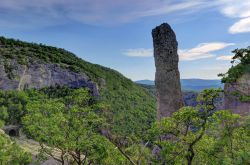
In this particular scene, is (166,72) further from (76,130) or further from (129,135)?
(76,130)

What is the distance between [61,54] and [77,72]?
4025cm

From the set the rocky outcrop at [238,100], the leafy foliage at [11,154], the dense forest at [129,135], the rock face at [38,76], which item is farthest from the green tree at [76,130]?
the rock face at [38,76]

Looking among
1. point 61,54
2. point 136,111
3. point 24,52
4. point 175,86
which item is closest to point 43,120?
point 175,86

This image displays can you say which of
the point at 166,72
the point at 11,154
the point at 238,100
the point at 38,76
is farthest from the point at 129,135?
the point at 38,76

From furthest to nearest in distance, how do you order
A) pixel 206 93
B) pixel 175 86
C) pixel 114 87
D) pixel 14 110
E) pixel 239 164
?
pixel 114 87 < pixel 14 110 < pixel 175 86 < pixel 206 93 < pixel 239 164

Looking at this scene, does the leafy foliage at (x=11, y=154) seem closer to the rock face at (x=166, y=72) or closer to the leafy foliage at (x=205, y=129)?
the rock face at (x=166, y=72)

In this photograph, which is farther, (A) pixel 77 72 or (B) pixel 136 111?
(A) pixel 77 72

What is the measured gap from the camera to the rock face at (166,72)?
917 inches

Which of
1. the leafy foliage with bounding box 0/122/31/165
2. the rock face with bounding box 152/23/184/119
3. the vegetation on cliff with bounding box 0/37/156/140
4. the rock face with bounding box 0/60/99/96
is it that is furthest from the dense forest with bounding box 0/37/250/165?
the rock face with bounding box 0/60/99/96

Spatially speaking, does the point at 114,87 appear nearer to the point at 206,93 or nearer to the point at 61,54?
the point at 61,54

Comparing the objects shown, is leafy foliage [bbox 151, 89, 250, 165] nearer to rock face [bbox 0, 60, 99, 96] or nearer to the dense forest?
the dense forest

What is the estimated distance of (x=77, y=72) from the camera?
537 feet

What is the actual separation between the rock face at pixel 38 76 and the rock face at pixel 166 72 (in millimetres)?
110588

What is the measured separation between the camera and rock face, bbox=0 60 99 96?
134m
